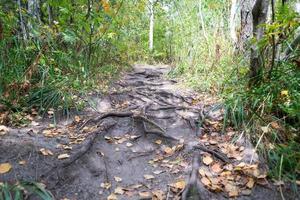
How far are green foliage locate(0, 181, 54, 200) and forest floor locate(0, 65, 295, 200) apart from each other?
0.48ft

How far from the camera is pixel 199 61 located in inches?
234

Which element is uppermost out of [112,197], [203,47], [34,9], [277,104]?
[34,9]

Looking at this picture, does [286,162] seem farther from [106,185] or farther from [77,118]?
[77,118]

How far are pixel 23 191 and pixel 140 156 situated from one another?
1.21m

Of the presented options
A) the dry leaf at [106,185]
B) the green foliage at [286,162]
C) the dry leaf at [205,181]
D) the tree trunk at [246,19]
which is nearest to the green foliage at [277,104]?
the green foliage at [286,162]

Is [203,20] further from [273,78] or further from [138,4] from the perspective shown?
[138,4]

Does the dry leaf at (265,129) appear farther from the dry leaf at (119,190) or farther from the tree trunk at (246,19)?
the tree trunk at (246,19)

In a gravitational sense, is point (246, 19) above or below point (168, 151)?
above

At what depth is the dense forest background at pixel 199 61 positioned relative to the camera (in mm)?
2889

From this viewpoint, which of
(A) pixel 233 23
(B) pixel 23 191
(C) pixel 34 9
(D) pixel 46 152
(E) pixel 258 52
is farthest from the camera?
(A) pixel 233 23

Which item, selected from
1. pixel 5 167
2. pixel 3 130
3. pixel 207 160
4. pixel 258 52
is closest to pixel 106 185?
pixel 5 167

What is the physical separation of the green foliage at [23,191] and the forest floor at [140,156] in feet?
0.48

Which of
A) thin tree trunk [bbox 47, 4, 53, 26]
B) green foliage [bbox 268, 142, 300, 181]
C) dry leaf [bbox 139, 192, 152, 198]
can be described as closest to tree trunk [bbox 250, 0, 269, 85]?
green foliage [bbox 268, 142, 300, 181]

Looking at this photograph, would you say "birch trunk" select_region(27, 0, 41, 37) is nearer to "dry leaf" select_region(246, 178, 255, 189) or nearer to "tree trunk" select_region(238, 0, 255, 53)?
"tree trunk" select_region(238, 0, 255, 53)
